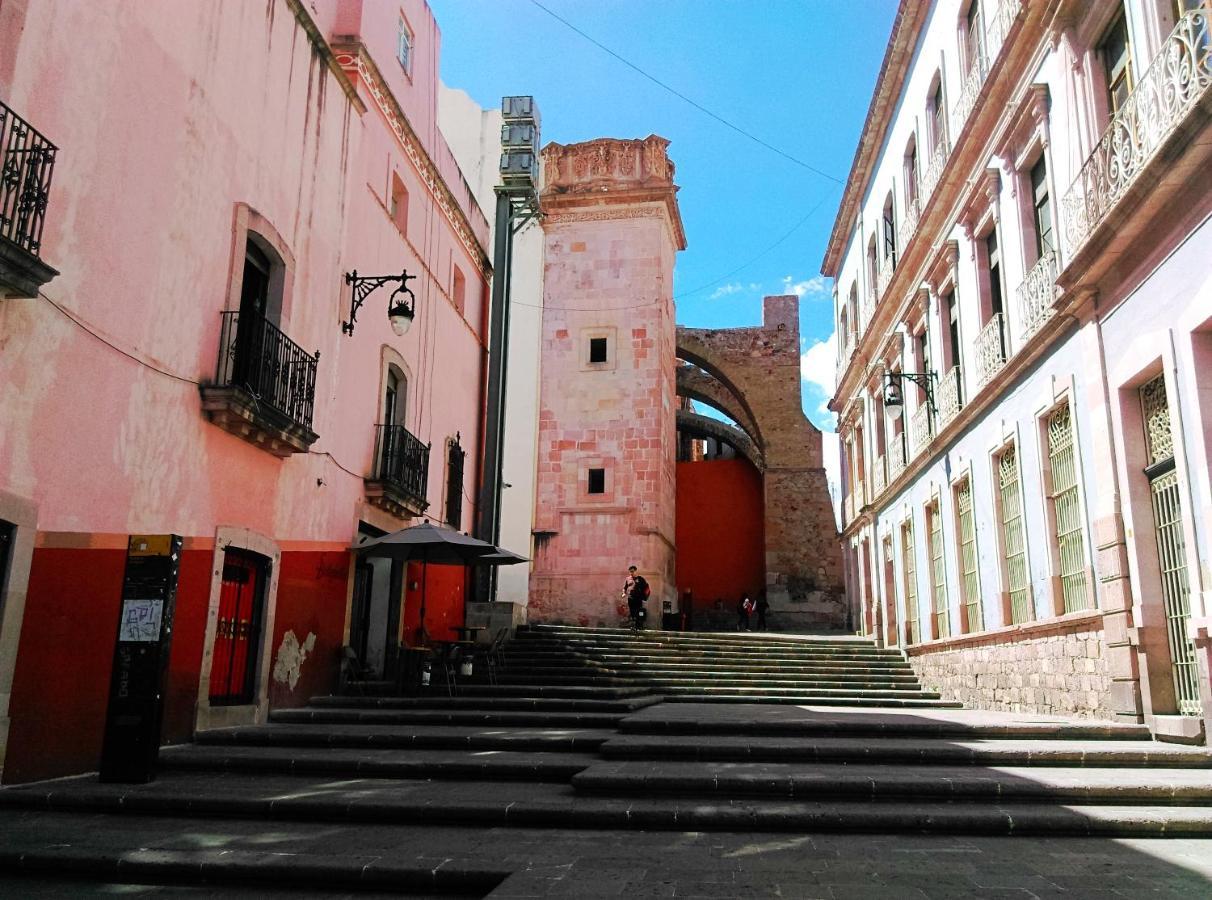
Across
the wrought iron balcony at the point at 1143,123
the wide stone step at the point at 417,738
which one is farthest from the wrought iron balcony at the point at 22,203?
the wrought iron balcony at the point at 1143,123

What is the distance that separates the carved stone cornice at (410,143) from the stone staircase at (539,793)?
8063 millimetres

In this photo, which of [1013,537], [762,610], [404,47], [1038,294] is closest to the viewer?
[1038,294]

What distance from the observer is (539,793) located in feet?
20.1

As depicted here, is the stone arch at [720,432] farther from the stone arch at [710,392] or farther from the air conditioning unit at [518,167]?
the air conditioning unit at [518,167]

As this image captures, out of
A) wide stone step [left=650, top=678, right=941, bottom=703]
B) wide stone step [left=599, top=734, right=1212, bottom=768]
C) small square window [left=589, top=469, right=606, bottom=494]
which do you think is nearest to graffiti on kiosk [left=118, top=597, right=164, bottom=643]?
wide stone step [left=599, top=734, right=1212, bottom=768]

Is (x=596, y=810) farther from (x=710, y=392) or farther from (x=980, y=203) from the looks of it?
(x=710, y=392)

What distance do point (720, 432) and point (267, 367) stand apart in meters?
24.3

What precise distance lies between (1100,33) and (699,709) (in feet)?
26.7

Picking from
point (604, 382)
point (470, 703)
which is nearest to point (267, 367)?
point (470, 703)

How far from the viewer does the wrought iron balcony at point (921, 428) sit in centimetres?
1414

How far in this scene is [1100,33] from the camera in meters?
8.66

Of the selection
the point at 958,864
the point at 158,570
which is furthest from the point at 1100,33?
the point at 158,570

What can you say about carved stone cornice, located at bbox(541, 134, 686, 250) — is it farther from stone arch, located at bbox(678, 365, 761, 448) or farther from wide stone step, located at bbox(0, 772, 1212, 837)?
wide stone step, located at bbox(0, 772, 1212, 837)

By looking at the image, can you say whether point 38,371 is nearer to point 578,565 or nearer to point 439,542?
point 439,542
